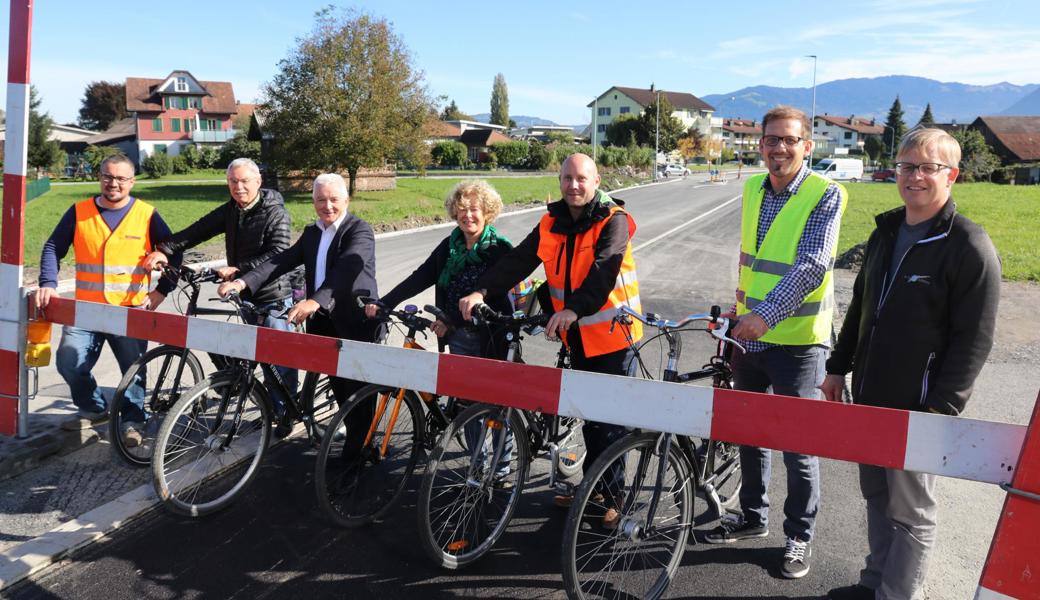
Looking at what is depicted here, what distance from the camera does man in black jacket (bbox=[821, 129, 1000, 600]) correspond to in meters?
2.83

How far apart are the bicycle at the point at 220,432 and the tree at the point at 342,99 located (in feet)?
82.8

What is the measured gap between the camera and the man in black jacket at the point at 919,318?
2.83 metres

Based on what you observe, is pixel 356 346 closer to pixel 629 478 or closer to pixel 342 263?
pixel 342 263

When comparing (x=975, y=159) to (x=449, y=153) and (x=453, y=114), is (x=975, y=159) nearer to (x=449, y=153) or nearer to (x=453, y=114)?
(x=449, y=153)

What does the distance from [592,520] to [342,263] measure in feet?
7.14

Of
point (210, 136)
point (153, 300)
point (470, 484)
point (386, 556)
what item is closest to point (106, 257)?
point (153, 300)

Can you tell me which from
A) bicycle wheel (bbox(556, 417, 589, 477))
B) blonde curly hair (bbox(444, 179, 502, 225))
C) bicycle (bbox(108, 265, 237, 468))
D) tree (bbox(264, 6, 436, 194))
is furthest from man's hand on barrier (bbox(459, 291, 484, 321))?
tree (bbox(264, 6, 436, 194))

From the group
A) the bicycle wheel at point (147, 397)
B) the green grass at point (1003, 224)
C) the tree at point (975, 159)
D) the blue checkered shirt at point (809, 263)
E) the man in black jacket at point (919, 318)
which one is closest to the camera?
the man in black jacket at point (919, 318)

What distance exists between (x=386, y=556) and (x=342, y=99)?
1076 inches

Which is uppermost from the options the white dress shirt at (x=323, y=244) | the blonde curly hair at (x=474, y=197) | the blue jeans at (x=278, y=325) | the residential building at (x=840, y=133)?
the residential building at (x=840, y=133)

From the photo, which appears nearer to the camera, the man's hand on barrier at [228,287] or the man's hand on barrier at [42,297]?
the man's hand on barrier at [228,287]

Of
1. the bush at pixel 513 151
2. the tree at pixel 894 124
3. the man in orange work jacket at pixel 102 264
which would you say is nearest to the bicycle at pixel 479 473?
the man in orange work jacket at pixel 102 264

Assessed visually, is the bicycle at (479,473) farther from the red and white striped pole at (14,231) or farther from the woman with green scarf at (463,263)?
the red and white striped pole at (14,231)

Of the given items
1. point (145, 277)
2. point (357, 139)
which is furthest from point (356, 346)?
point (357, 139)
